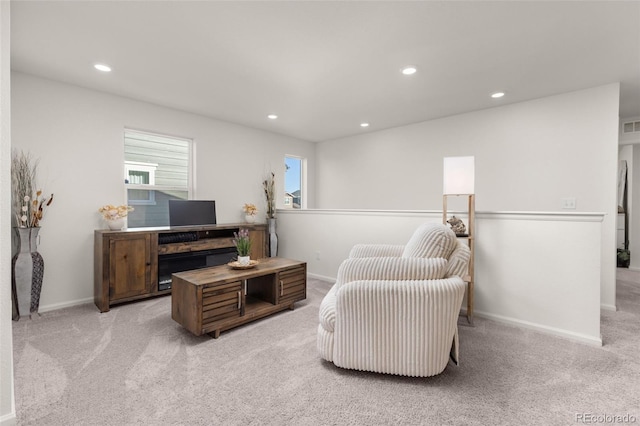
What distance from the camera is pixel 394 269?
1912mm

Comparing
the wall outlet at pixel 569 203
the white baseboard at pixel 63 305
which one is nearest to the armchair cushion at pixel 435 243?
the wall outlet at pixel 569 203

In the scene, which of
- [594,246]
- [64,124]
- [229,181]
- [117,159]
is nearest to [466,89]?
[594,246]

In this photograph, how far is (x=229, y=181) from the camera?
477 centimetres

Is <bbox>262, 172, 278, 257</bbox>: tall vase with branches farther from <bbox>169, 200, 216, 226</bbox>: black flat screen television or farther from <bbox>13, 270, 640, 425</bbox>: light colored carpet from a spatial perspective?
<bbox>13, 270, 640, 425</bbox>: light colored carpet

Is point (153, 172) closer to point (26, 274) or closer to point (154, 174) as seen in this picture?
point (154, 174)

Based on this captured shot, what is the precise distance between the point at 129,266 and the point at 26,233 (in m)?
0.92

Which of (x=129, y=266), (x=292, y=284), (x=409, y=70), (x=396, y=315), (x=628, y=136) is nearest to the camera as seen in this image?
(x=396, y=315)

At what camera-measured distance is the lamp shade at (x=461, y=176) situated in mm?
2689

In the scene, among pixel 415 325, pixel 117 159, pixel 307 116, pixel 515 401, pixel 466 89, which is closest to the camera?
pixel 515 401

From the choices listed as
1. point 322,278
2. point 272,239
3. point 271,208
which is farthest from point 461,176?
point 271,208

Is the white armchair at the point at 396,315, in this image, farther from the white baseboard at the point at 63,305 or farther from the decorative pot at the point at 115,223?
the white baseboard at the point at 63,305

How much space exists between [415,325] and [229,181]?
3.81 metres

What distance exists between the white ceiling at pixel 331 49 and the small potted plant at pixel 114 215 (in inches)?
54.2

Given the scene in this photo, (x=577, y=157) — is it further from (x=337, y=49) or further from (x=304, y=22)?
(x=304, y=22)
